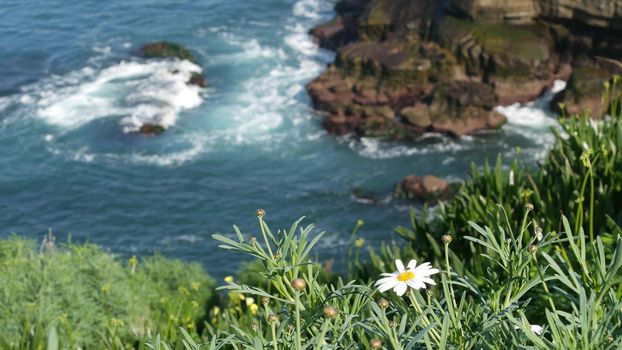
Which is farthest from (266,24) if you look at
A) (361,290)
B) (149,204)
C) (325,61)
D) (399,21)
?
(361,290)

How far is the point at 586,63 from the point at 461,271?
103 ft

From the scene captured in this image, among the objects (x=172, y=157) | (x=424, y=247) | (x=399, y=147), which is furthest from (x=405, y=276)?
(x=172, y=157)

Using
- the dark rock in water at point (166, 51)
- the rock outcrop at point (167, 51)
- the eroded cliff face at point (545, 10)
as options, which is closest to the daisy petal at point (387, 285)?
the eroded cliff face at point (545, 10)

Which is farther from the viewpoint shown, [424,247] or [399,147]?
[399,147]

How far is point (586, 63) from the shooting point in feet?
121

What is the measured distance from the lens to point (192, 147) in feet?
116

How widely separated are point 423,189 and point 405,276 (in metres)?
26.8

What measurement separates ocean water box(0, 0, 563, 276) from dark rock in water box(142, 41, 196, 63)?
549 millimetres

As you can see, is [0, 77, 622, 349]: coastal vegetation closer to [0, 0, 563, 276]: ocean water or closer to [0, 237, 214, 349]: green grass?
[0, 237, 214, 349]: green grass

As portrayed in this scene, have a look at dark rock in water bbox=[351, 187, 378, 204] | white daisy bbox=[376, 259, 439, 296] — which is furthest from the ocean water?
white daisy bbox=[376, 259, 439, 296]

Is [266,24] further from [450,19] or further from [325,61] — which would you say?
[450,19]

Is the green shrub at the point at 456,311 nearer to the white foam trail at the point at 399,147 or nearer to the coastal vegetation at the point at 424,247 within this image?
the coastal vegetation at the point at 424,247

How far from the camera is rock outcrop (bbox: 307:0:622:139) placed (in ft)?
115

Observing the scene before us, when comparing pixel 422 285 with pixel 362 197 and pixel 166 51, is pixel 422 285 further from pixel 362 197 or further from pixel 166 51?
pixel 166 51
